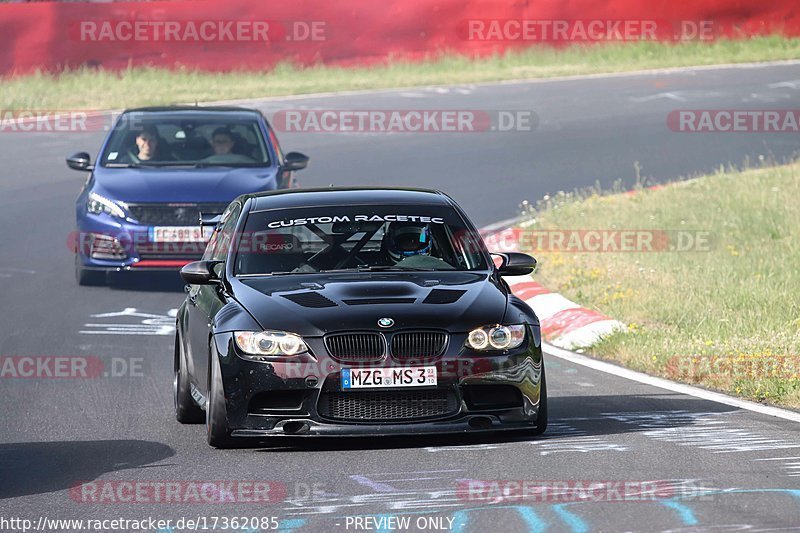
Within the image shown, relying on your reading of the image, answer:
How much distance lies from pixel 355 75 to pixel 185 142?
1610cm

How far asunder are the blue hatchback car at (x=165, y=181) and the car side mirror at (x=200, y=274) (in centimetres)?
559

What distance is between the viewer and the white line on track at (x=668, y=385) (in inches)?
384

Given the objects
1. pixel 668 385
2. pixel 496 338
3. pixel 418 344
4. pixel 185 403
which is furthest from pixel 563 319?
pixel 418 344

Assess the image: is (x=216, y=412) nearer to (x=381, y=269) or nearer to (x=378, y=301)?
(x=378, y=301)

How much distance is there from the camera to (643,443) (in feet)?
28.4

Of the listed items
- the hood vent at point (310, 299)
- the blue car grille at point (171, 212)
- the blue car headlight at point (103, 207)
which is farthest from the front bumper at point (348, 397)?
the blue car headlight at point (103, 207)

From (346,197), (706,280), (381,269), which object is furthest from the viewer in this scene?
(706,280)

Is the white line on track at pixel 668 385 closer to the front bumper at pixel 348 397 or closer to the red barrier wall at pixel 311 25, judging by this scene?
the front bumper at pixel 348 397

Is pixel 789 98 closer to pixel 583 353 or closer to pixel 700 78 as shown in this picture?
pixel 700 78

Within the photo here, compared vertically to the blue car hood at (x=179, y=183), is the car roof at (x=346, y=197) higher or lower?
lower

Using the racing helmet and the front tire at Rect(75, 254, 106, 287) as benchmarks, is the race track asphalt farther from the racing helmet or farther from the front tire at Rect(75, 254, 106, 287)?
the racing helmet

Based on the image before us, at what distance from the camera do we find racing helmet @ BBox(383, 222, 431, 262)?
988 cm

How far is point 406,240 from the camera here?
995 cm

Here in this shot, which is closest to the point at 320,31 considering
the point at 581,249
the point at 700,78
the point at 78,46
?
the point at 78,46
